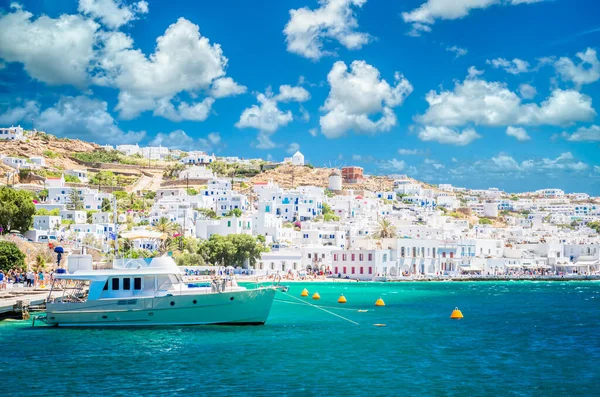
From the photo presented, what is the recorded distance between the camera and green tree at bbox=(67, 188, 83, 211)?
103 meters

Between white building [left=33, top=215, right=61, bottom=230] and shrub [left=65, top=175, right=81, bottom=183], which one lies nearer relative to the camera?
white building [left=33, top=215, right=61, bottom=230]

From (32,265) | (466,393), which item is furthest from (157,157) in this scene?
(466,393)

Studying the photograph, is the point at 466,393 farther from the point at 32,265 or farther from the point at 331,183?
the point at 331,183

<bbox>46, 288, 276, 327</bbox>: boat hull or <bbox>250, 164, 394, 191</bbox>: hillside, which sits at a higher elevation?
<bbox>250, 164, 394, 191</bbox>: hillside

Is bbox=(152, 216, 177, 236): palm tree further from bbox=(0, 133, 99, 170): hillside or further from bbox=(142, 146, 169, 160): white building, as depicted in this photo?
bbox=(142, 146, 169, 160): white building

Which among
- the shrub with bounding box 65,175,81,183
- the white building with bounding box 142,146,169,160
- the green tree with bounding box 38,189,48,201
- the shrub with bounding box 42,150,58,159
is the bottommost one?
the green tree with bounding box 38,189,48,201

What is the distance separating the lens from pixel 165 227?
280 feet

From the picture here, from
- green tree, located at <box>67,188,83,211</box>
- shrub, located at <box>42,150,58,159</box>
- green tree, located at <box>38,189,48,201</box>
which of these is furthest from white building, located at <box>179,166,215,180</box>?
green tree, located at <box>67,188,83,211</box>

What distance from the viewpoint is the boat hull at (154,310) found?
101 feet

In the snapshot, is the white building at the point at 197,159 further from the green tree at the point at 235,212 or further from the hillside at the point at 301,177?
the green tree at the point at 235,212

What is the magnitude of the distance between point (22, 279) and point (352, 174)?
146985 millimetres

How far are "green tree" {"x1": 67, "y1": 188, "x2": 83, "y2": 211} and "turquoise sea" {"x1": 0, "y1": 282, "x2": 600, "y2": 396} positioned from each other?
71.4 m

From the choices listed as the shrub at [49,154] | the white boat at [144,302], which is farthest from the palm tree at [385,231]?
the shrub at [49,154]

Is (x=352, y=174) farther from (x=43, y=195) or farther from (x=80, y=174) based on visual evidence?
(x=43, y=195)
